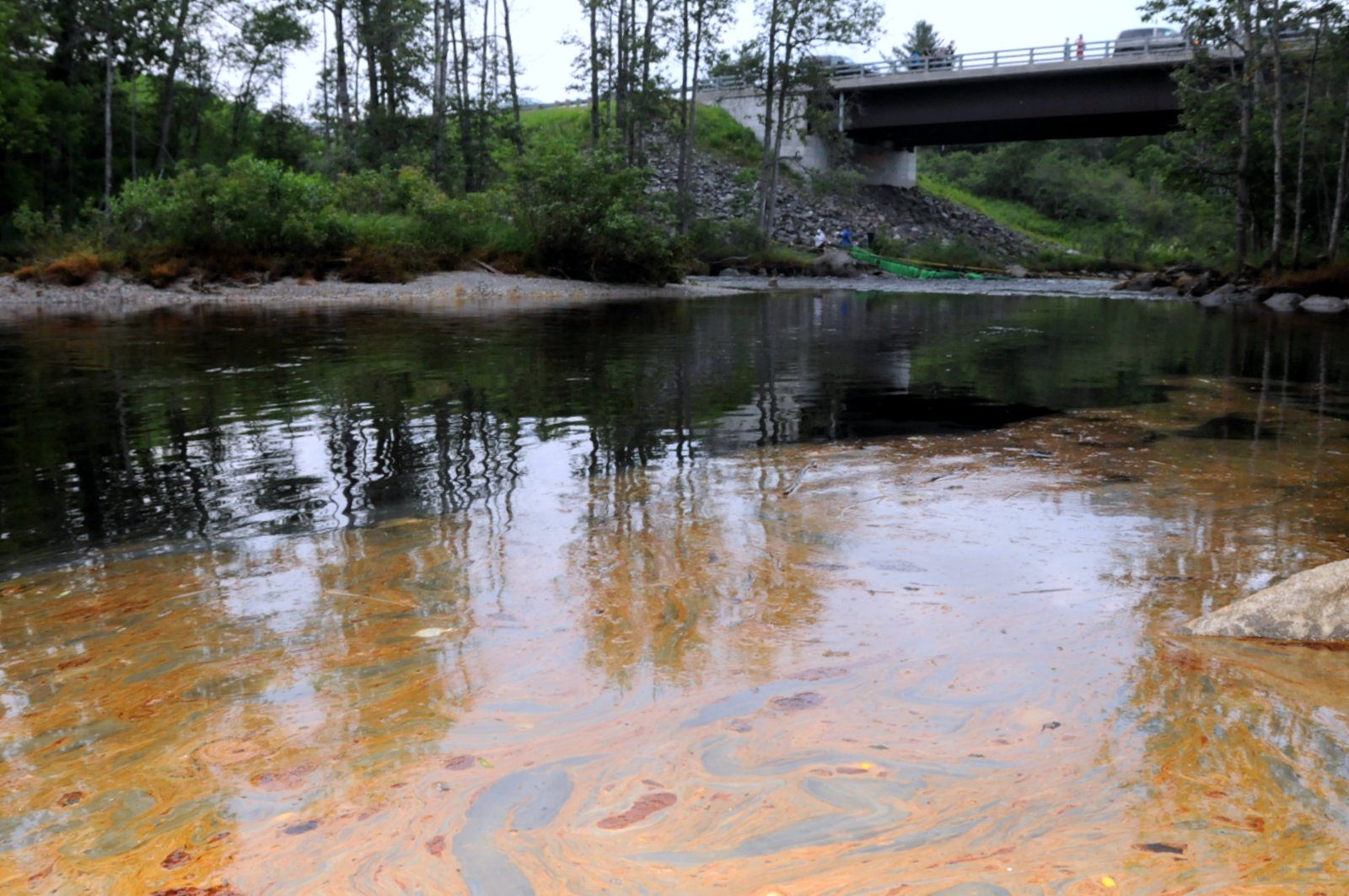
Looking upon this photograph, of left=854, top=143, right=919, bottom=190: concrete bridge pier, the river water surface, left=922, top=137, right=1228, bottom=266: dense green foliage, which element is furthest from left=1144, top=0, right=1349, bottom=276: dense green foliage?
left=854, top=143, right=919, bottom=190: concrete bridge pier

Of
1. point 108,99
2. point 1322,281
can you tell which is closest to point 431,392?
point 1322,281

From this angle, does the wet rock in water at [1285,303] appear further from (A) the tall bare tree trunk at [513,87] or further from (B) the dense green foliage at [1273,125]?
(A) the tall bare tree trunk at [513,87]

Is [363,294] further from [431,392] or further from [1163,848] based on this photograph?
[1163,848]

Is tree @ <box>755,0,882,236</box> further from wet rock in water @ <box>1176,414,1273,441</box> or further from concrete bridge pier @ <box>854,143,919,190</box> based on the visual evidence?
wet rock in water @ <box>1176,414,1273,441</box>

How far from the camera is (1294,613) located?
15.2 ft

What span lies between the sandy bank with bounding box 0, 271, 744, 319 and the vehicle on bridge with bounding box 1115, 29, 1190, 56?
28126mm

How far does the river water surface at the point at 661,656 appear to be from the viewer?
3.02 meters

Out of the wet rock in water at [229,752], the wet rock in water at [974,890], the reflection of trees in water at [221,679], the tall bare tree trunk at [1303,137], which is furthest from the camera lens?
the tall bare tree trunk at [1303,137]

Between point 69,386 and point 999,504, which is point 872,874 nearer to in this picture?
point 999,504

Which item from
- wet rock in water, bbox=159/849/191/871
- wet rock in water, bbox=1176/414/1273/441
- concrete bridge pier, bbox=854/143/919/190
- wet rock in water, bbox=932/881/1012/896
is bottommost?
wet rock in water, bbox=932/881/1012/896

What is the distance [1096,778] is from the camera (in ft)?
11.1

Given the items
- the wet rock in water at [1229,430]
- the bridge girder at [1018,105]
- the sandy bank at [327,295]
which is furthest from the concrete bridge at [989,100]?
the wet rock in water at [1229,430]

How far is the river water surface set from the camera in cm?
302

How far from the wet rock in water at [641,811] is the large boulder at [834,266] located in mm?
44757
